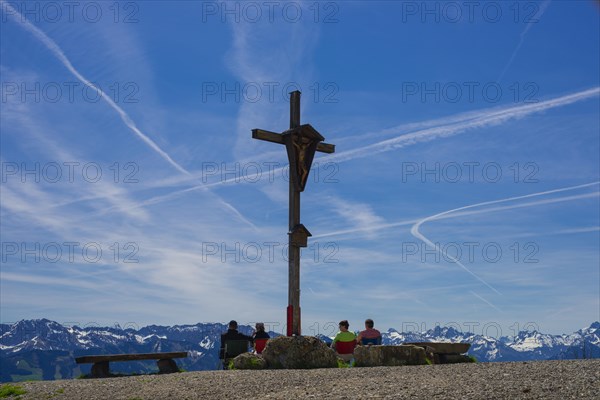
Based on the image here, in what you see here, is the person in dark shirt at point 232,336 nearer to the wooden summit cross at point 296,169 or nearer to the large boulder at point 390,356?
the wooden summit cross at point 296,169

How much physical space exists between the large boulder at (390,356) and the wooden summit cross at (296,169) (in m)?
3.44

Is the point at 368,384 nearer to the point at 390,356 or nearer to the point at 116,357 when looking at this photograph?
the point at 390,356

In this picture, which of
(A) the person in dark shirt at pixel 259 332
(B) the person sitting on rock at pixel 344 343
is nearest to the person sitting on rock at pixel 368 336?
(B) the person sitting on rock at pixel 344 343

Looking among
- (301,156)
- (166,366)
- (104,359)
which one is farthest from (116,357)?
(301,156)

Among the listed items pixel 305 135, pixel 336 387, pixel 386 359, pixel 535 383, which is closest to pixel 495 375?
pixel 535 383

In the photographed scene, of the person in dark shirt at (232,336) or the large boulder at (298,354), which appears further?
the person in dark shirt at (232,336)

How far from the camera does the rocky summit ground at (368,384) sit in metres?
12.4

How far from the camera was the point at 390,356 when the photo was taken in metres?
18.2

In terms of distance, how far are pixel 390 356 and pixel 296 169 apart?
6.99 metres

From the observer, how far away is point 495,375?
14.0 m

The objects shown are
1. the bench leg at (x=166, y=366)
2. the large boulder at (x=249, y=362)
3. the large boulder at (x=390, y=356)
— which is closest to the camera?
the large boulder at (x=390, y=356)

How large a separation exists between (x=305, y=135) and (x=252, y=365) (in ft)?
25.5

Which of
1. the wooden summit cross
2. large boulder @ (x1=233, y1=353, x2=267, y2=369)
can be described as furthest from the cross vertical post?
large boulder @ (x1=233, y1=353, x2=267, y2=369)

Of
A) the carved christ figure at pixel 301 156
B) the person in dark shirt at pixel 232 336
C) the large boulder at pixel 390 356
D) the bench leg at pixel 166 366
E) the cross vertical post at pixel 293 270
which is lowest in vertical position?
the bench leg at pixel 166 366
